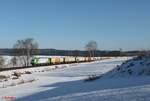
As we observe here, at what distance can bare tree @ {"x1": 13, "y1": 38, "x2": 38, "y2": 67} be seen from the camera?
133413 mm

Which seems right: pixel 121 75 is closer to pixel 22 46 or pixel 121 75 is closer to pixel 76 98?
pixel 76 98

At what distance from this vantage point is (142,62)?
27.4m

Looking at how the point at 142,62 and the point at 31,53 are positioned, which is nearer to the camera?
the point at 142,62

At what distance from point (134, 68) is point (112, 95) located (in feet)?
44.4

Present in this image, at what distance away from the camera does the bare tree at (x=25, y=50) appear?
133413mm

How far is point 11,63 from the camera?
120 m

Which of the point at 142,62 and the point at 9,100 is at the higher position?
the point at 142,62

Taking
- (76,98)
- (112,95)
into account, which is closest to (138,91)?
(112,95)

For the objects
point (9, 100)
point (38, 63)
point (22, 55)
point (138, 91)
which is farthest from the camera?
point (22, 55)

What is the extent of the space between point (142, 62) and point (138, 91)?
14642mm

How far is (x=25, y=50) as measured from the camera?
140 metres

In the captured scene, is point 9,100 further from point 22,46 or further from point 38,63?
point 22,46

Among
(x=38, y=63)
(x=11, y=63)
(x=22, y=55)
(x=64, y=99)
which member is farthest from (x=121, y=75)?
(x=22, y=55)

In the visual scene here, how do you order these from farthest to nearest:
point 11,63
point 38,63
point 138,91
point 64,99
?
point 11,63
point 38,63
point 64,99
point 138,91
